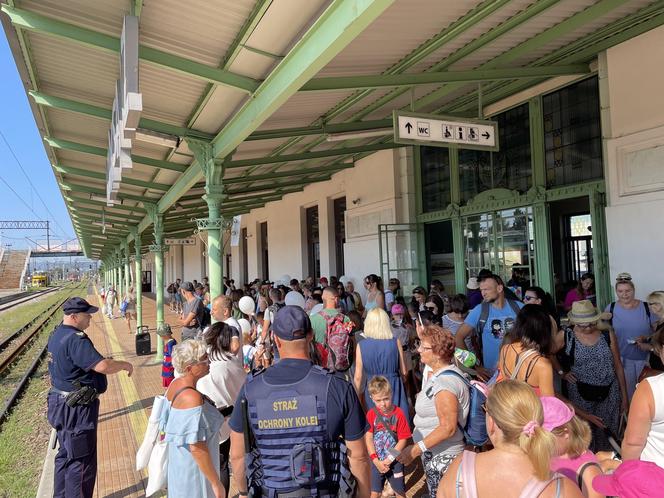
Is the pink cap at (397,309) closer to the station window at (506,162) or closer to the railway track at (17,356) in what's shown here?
the station window at (506,162)

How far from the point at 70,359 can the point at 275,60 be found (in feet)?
9.74

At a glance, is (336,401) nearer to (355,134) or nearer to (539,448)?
(539,448)

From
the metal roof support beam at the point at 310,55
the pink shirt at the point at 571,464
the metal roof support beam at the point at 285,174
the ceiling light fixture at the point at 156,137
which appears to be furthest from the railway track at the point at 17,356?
the pink shirt at the point at 571,464

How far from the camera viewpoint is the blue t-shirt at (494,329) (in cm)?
411

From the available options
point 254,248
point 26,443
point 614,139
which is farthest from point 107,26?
point 254,248

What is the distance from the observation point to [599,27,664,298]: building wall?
19.2 feet

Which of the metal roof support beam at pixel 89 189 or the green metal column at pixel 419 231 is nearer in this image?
the metal roof support beam at pixel 89 189

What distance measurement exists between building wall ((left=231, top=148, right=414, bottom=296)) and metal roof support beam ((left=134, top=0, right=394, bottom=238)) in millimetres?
5817

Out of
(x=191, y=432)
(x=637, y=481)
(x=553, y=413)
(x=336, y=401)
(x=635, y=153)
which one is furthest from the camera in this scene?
(x=635, y=153)

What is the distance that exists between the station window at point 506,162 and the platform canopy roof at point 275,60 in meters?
0.49

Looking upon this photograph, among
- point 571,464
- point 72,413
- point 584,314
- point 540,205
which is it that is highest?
point 540,205

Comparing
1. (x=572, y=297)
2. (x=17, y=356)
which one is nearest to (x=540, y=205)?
(x=572, y=297)

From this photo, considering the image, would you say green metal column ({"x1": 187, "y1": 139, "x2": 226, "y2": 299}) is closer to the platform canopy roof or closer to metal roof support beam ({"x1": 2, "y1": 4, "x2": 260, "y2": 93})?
the platform canopy roof

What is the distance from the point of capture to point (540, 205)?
775 cm
